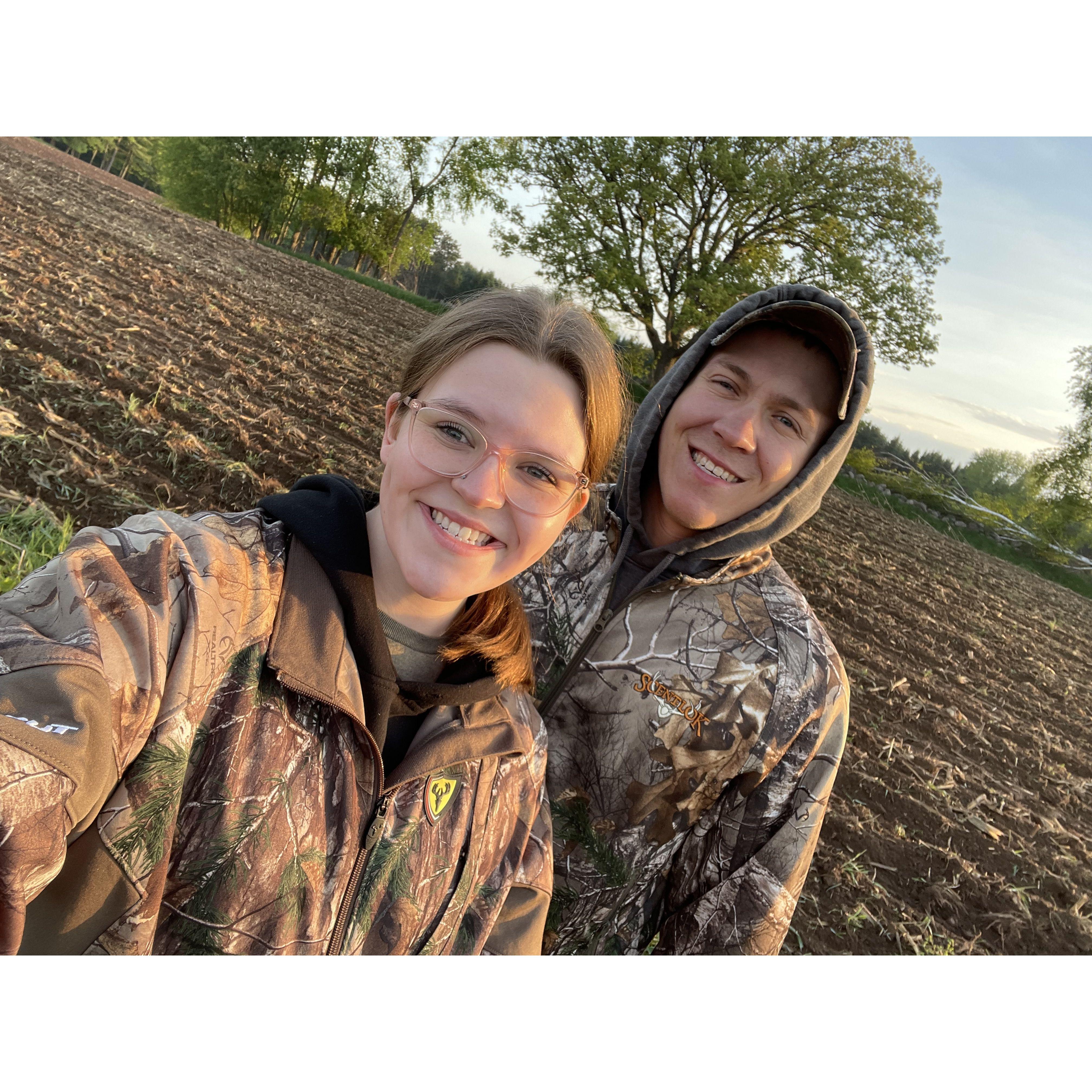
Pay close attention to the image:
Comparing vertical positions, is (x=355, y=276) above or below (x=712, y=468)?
above

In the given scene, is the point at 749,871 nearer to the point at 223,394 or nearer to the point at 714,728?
the point at 714,728

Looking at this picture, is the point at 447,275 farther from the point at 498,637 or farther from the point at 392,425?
the point at 498,637

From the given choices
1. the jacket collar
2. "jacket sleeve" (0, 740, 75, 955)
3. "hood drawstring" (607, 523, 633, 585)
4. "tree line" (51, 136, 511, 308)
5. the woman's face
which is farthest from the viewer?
"tree line" (51, 136, 511, 308)

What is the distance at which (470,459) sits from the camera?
3.91 ft

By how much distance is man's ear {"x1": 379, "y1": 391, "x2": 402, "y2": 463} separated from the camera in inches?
48.7

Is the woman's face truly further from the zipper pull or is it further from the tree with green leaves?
the tree with green leaves

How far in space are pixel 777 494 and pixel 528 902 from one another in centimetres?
117

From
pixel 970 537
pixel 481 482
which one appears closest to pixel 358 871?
pixel 481 482

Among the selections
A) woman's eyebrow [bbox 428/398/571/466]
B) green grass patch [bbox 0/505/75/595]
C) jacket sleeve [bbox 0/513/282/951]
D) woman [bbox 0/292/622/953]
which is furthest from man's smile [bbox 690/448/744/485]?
green grass patch [bbox 0/505/75/595]

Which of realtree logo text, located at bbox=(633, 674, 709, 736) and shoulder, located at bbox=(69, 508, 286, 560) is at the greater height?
shoulder, located at bbox=(69, 508, 286, 560)

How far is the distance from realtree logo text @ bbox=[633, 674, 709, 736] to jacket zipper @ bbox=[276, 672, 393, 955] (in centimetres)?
82

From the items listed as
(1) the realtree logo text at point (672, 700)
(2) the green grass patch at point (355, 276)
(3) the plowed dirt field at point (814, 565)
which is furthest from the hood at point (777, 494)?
(2) the green grass patch at point (355, 276)

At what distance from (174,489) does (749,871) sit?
14.3 feet
